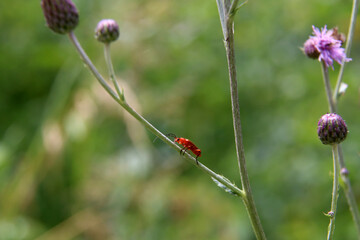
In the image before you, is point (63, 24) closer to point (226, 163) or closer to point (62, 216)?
point (226, 163)

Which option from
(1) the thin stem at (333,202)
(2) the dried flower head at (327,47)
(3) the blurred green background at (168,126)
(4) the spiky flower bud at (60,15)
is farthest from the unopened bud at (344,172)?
(3) the blurred green background at (168,126)

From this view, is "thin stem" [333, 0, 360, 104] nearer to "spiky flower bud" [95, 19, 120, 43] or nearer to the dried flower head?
the dried flower head

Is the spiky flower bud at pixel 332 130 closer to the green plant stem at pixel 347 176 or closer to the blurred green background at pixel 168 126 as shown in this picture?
the green plant stem at pixel 347 176

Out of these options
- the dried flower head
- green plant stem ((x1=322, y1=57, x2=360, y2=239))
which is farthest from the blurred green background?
the dried flower head

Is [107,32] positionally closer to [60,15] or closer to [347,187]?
[60,15]

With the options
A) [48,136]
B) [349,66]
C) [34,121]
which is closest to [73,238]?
[48,136]

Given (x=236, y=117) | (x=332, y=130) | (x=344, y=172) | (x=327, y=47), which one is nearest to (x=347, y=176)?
(x=344, y=172)
